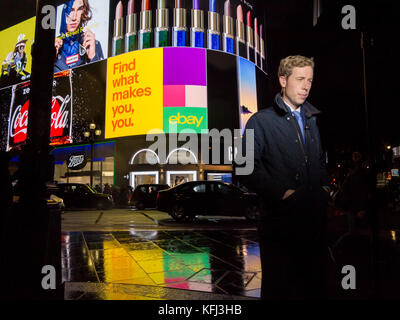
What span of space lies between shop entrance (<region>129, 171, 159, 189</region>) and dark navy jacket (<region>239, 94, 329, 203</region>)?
2344 cm

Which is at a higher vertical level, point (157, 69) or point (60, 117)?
point (157, 69)

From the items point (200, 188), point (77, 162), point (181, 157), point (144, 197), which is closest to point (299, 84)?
point (200, 188)

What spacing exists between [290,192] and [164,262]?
406 centimetres

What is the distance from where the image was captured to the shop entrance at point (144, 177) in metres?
25.4

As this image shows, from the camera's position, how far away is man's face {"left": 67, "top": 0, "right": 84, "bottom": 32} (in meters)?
32.0

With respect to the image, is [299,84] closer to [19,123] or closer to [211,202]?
[211,202]

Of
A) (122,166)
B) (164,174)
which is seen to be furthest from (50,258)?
(122,166)

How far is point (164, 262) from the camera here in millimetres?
5492

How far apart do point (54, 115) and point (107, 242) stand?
27.3 m

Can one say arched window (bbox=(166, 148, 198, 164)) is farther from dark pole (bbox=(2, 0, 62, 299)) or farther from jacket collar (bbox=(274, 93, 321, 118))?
jacket collar (bbox=(274, 93, 321, 118))

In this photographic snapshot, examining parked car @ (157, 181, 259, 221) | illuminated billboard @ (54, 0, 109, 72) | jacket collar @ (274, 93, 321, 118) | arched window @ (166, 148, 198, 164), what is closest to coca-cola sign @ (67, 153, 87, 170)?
arched window @ (166, 148, 198, 164)

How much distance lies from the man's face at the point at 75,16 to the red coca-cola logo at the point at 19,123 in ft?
34.2

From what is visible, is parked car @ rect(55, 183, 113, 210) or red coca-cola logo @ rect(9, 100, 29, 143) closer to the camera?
parked car @ rect(55, 183, 113, 210)

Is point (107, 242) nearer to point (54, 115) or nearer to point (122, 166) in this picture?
point (122, 166)
